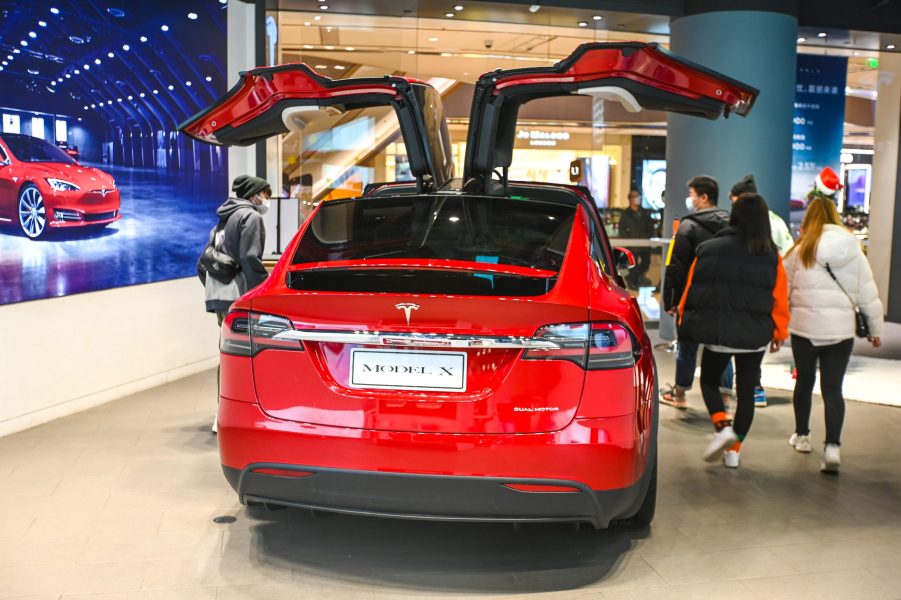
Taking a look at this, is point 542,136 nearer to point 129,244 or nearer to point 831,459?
point 129,244

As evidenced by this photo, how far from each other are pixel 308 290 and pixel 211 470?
202 cm

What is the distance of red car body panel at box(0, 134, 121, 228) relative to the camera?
5.32 metres

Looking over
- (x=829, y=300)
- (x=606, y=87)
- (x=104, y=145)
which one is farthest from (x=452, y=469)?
(x=104, y=145)

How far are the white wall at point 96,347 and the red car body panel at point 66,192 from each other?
540 millimetres

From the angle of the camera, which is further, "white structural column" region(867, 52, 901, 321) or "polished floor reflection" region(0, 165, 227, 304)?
"white structural column" region(867, 52, 901, 321)

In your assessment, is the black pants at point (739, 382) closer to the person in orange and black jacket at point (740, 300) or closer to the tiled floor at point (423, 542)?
the person in orange and black jacket at point (740, 300)

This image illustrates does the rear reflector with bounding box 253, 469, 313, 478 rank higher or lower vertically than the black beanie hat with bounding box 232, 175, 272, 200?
lower

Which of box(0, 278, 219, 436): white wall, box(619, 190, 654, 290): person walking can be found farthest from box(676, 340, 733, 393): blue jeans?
box(619, 190, 654, 290): person walking

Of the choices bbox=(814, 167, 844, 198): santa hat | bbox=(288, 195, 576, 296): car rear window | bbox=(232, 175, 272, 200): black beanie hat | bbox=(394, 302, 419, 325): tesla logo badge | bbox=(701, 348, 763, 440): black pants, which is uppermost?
bbox=(814, 167, 844, 198): santa hat

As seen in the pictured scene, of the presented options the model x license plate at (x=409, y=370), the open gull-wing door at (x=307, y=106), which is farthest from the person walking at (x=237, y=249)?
the model x license plate at (x=409, y=370)

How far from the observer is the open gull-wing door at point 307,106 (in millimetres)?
4176

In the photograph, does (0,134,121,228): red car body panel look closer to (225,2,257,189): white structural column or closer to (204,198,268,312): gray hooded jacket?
(204,198,268,312): gray hooded jacket

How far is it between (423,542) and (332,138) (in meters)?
7.10

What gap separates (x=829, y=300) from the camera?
469cm
